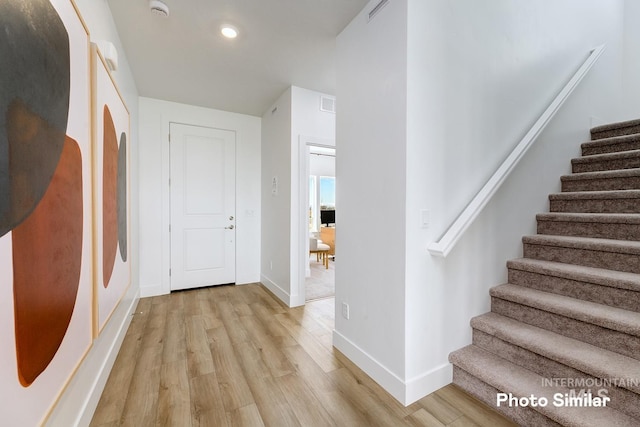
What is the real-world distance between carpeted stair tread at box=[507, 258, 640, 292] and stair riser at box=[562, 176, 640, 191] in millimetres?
890

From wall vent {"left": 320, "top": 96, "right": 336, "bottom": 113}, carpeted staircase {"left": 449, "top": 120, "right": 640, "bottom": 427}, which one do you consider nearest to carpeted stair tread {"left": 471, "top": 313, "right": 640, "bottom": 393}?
carpeted staircase {"left": 449, "top": 120, "right": 640, "bottom": 427}

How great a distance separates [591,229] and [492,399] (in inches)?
59.2

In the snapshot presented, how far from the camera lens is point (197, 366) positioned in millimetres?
1985

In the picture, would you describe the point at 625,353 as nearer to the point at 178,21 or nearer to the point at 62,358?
the point at 62,358

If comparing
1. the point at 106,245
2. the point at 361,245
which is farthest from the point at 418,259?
the point at 106,245

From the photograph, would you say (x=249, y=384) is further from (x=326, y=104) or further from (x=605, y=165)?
(x=605, y=165)

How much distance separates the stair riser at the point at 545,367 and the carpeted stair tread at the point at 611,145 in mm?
2209

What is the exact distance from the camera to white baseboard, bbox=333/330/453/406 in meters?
1.61

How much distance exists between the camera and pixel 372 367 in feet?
6.04

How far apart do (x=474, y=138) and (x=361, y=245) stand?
1073 millimetres

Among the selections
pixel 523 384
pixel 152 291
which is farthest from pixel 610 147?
pixel 152 291

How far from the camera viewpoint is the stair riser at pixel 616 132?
250cm

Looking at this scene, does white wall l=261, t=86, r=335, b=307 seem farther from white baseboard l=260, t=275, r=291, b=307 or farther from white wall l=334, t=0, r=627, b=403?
white wall l=334, t=0, r=627, b=403

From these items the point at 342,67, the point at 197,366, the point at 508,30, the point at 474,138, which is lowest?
the point at 197,366
